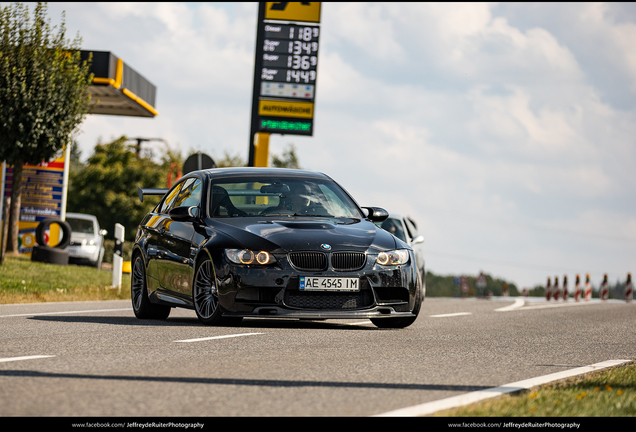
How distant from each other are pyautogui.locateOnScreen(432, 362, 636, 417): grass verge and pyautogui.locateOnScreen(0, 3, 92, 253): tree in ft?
60.8

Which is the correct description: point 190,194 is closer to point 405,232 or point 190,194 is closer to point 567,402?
point 567,402

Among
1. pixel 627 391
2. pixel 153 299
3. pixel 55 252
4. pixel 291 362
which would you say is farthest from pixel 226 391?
pixel 55 252

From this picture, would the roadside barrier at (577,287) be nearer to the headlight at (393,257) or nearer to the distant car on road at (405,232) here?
the distant car on road at (405,232)

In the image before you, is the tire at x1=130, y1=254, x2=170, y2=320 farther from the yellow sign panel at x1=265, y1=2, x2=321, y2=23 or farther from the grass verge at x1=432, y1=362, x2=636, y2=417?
the yellow sign panel at x1=265, y1=2, x2=321, y2=23

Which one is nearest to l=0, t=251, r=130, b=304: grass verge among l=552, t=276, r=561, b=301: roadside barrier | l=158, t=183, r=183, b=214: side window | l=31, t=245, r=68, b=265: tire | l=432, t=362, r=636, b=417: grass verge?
l=31, t=245, r=68, b=265: tire

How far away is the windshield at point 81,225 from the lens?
107 feet

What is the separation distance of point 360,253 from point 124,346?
257cm

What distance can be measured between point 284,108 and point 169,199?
1552 centimetres

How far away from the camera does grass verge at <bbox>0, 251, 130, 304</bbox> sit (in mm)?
15031

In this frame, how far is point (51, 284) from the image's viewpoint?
64.3ft

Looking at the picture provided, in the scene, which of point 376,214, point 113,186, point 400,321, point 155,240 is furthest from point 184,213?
point 113,186

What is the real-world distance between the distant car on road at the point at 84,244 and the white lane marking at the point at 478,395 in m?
25.5

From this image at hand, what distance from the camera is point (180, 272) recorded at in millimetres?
10188

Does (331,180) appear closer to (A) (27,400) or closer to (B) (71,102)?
(A) (27,400)
